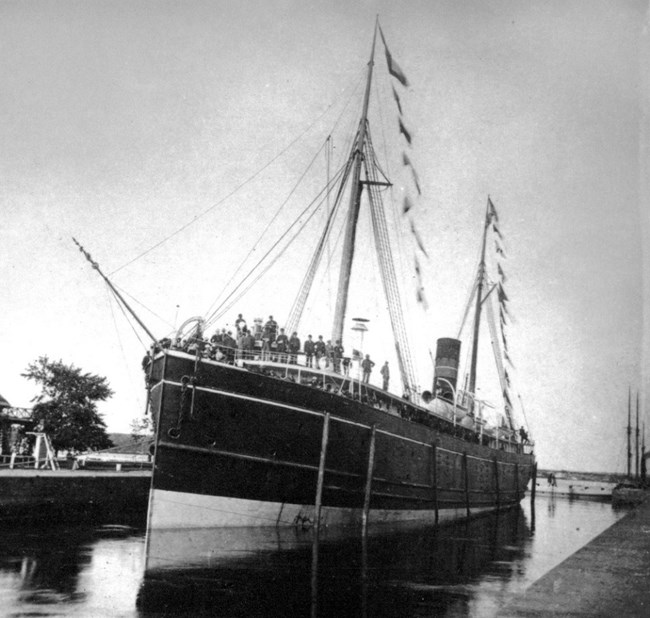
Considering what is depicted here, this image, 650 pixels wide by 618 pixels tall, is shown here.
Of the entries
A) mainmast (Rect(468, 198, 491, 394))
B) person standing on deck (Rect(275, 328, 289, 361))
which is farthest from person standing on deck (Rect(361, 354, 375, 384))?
mainmast (Rect(468, 198, 491, 394))

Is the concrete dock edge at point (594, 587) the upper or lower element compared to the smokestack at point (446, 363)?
lower

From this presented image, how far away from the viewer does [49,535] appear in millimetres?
15562

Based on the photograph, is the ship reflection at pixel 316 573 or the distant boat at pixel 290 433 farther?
the distant boat at pixel 290 433

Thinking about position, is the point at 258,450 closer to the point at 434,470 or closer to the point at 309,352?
the point at 309,352

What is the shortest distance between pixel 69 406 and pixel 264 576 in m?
24.0

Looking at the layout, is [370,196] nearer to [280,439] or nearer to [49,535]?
[280,439]

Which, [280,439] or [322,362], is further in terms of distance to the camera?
[322,362]

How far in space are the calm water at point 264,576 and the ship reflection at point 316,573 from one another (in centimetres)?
2

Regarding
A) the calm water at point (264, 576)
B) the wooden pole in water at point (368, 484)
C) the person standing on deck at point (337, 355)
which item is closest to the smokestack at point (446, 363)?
the calm water at point (264, 576)

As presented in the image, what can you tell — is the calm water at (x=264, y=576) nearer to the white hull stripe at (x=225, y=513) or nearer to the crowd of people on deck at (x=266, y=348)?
the white hull stripe at (x=225, y=513)

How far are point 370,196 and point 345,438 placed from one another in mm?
8933

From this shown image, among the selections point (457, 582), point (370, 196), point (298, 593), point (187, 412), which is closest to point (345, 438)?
point (187, 412)

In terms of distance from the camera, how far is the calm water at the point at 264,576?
9.19 meters

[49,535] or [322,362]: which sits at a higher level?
[322,362]
